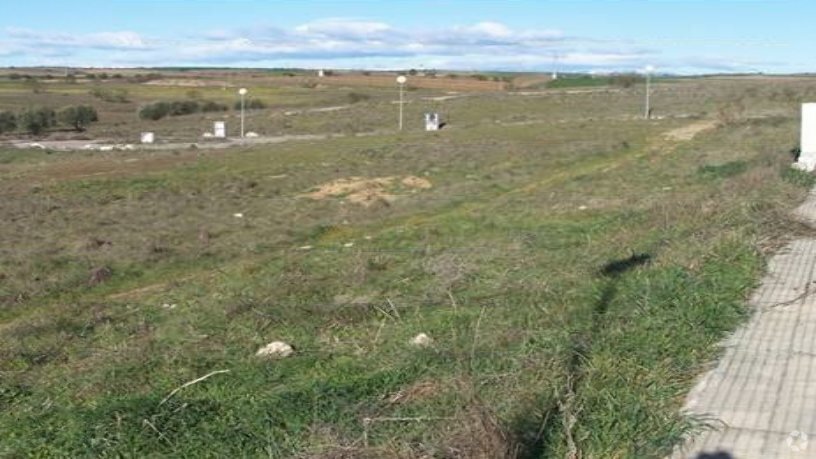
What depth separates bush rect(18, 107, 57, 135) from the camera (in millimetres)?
48219

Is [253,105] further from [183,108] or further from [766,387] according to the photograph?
[766,387]

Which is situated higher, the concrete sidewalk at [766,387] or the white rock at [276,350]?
the concrete sidewalk at [766,387]

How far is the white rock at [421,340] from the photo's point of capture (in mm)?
6957

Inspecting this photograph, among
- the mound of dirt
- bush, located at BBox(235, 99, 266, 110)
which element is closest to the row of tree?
bush, located at BBox(235, 99, 266, 110)

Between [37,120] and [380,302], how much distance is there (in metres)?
44.3

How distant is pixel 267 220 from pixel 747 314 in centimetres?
1116

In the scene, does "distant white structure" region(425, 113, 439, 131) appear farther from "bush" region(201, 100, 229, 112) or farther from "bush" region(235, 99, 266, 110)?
"bush" region(201, 100, 229, 112)

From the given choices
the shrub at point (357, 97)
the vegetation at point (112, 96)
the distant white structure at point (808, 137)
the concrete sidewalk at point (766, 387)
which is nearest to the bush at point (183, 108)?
the shrub at point (357, 97)

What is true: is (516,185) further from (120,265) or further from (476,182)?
(120,265)

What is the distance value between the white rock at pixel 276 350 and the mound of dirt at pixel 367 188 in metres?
11.2

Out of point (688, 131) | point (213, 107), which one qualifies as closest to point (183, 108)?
point (213, 107)

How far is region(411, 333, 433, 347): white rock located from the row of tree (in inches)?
1715

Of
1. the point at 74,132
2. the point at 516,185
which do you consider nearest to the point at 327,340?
the point at 516,185

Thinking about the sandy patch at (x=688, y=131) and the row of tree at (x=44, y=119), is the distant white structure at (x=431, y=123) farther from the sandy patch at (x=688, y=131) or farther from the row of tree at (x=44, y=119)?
the row of tree at (x=44, y=119)
